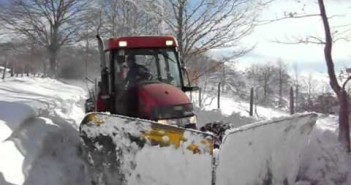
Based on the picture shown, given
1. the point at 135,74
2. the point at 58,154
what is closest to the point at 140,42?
the point at 135,74

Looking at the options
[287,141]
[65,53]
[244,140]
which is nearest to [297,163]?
[287,141]

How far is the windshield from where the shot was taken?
837cm

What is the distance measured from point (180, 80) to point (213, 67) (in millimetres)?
13442

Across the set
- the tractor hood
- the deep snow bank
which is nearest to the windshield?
the tractor hood

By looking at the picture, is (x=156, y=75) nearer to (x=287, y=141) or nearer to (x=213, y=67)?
(x=287, y=141)

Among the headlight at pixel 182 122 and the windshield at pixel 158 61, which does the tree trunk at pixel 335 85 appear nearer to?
the windshield at pixel 158 61

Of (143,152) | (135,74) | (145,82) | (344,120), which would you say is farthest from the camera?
(344,120)

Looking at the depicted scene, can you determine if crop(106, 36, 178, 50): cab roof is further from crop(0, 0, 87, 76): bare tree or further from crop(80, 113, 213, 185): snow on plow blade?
crop(0, 0, 87, 76): bare tree

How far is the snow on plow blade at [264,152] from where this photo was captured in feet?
18.6

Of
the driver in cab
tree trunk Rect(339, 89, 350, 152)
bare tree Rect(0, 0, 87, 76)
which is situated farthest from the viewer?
bare tree Rect(0, 0, 87, 76)

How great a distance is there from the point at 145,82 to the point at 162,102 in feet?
2.56

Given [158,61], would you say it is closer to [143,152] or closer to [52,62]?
[143,152]

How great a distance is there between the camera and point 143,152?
6.03 m

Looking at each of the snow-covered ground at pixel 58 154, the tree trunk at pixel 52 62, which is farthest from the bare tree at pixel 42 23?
the snow-covered ground at pixel 58 154
